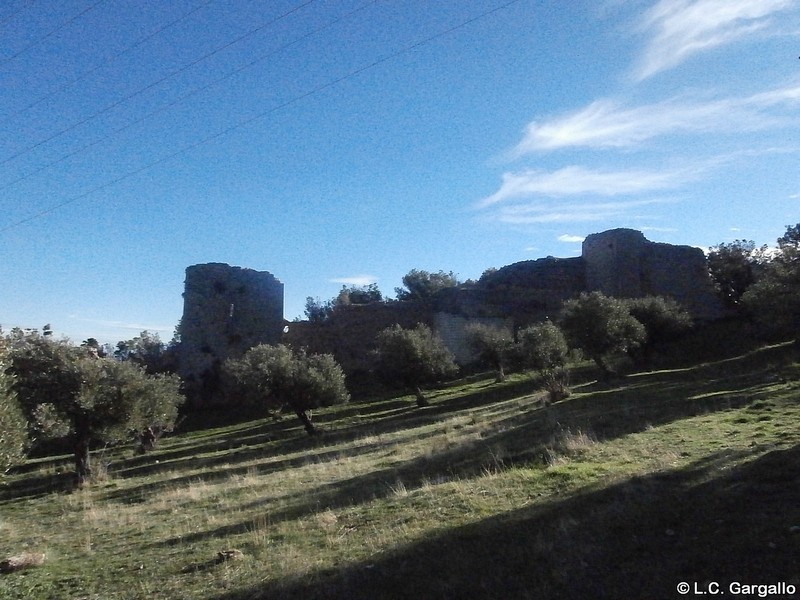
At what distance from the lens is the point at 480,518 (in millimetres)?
8102

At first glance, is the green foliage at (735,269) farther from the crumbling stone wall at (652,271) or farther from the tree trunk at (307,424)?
the tree trunk at (307,424)

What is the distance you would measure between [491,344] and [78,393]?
24.1 metres

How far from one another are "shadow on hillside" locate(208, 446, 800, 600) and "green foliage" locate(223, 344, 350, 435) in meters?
23.0

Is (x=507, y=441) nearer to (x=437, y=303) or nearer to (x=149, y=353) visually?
(x=437, y=303)

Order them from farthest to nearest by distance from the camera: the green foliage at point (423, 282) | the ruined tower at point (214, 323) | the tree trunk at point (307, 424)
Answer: the green foliage at point (423, 282)
the ruined tower at point (214, 323)
the tree trunk at point (307, 424)

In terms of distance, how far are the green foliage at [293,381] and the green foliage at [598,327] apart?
11.4 metres

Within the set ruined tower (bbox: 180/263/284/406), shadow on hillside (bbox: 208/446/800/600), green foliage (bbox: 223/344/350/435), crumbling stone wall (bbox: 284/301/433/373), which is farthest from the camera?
crumbling stone wall (bbox: 284/301/433/373)

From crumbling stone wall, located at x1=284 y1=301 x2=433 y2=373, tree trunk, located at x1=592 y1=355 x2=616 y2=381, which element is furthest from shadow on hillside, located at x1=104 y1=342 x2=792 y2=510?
crumbling stone wall, located at x1=284 y1=301 x2=433 y2=373

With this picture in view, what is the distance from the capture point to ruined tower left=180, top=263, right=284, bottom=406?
4841 centimetres

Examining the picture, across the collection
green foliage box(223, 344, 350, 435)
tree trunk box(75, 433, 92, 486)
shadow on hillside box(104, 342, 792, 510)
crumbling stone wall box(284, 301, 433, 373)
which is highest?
crumbling stone wall box(284, 301, 433, 373)

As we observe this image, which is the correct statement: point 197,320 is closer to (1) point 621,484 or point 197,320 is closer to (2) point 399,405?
(2) point 399,405

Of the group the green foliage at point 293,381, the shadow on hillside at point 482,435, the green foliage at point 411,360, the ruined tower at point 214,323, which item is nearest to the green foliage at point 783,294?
the shadow on hillside at point 482,435

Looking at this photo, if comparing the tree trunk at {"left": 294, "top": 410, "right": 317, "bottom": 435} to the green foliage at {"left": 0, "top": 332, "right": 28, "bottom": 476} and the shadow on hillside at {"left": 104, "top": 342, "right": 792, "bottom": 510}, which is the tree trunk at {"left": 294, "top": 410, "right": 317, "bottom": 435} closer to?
the shadow on hillside at {"left": 104, "top": 342, "right": 792, "bottom": 510}

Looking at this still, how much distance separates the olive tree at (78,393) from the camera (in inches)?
864
